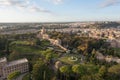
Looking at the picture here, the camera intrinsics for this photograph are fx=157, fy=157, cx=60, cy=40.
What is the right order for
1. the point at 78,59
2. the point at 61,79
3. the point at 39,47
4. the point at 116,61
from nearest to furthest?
the point at 61,79 → the point at 116,61 → the point at 78,59 → the point at 39,47

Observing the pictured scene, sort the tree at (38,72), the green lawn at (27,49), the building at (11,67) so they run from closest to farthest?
the tree at (38,72), the building at (11,67), the green lawn at (27,49)

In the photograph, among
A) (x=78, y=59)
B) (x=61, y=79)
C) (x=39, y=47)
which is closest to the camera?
(x=61, y=79)

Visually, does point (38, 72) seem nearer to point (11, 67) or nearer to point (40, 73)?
point (40, 73)

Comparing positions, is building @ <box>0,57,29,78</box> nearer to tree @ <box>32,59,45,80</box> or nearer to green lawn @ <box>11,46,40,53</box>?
A: tree @ <box>32,59,45,80</box>

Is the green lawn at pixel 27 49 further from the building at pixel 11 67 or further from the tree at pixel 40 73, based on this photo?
the tree at pixel 40 73

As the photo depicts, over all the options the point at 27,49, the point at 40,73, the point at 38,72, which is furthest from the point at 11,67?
the point at 27,49

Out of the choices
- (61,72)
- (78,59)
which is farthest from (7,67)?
(78,59)

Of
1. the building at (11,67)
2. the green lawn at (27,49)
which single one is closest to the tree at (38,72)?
the building at (11,67)

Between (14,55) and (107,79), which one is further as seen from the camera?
(14,55)

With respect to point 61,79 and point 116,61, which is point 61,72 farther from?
point 116,61

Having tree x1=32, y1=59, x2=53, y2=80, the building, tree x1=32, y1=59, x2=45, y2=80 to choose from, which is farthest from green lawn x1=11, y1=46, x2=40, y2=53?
tree x1=32, y1=59, x2=45, y2=80
